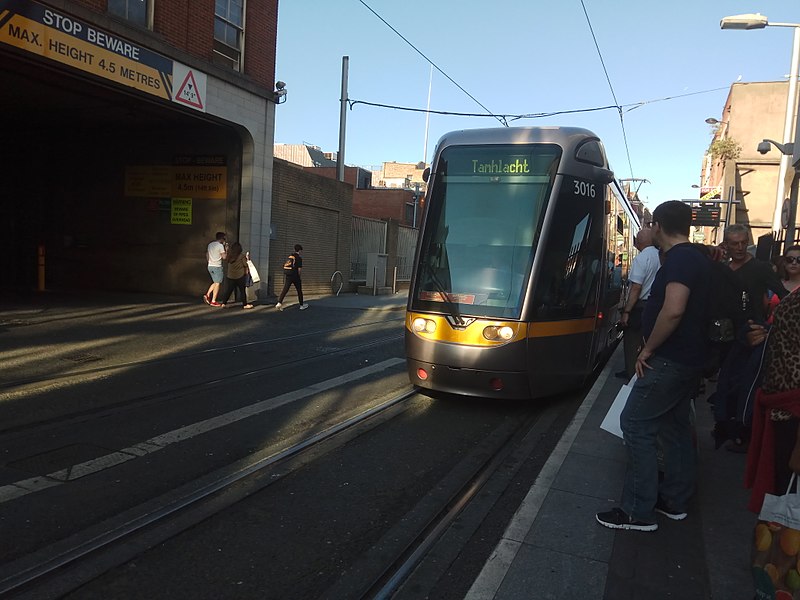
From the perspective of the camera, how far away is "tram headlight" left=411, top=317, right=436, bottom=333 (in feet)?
20.8

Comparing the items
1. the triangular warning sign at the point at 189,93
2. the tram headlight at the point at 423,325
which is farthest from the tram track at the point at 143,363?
the triangular warning sign at the point at 189,93

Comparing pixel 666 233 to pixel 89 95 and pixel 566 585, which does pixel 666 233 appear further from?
pixel 89 95

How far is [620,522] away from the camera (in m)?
3.63

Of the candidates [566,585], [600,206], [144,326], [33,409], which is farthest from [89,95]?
[566,585]

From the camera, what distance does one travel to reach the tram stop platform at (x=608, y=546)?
2.99 meters

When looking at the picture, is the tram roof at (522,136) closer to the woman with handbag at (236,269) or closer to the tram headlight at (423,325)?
the tram headlight at (423,325)

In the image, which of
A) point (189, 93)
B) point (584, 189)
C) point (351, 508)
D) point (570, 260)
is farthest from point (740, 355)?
point (189, 93)

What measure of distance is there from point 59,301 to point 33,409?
403 inches

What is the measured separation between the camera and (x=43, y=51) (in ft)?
35.1

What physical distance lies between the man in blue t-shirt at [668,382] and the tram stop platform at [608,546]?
0.48ft

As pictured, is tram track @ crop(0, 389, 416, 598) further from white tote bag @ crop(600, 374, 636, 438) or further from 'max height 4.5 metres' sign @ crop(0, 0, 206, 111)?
'max height 4.5 metres' sign @ crop(0, 0, 206, 111)

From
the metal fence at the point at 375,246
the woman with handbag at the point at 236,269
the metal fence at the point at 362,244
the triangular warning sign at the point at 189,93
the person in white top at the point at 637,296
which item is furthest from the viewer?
the metal fence at the point at 375,246

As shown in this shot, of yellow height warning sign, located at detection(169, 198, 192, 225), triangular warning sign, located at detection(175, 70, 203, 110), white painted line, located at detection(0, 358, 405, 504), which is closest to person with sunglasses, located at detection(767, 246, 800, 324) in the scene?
white painted line, located at detection(0, 358, 405, 504)

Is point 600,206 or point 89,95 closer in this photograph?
point 600,206
